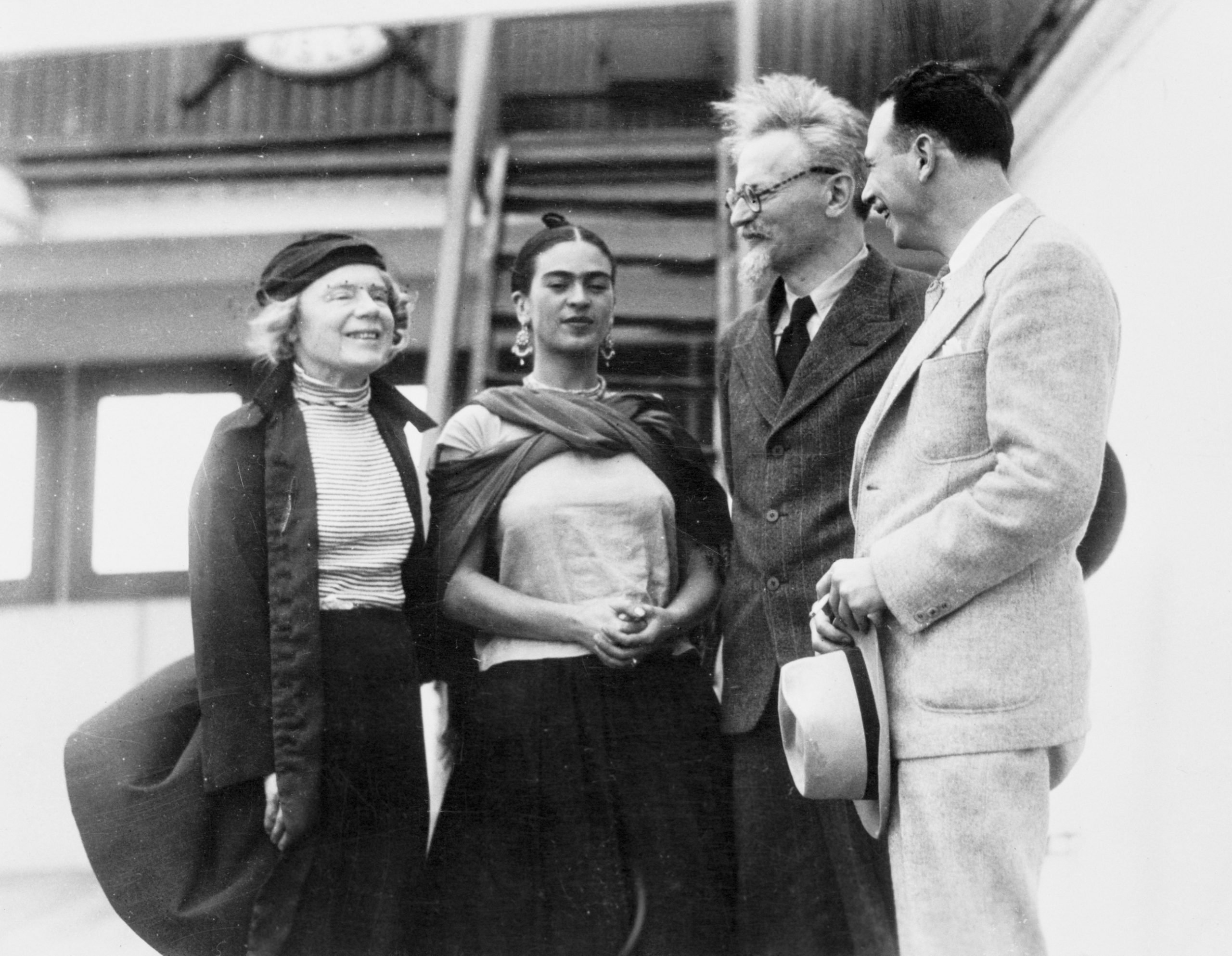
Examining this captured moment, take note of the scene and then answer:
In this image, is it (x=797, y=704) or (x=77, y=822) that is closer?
(x=797, y=704)

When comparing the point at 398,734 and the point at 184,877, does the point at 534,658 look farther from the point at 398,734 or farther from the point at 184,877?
the point at 184,877

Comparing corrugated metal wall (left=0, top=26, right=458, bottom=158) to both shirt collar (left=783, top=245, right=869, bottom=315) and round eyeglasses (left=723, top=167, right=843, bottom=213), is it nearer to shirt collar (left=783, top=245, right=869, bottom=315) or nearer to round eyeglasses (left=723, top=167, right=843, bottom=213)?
round eyeglasses (left=723, top=167, right=843, bottom=213)

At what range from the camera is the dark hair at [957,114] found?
2.16 metres

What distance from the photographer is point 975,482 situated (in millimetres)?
1968

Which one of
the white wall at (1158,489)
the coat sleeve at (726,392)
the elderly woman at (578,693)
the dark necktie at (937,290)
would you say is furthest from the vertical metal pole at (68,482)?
the white wall at (1158,489)

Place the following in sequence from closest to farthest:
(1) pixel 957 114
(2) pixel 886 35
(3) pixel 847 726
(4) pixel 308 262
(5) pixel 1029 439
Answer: (5) pixel 1029 439 < (3) pixel 847 726 < (1) pixel 957 114 < (4) pixel 308 262 < (2) pixel 886 35

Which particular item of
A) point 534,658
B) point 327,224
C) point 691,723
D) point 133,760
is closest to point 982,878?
point 691,723

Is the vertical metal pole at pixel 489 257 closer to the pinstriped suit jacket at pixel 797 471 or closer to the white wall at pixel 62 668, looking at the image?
the white wall at pixel 62 668

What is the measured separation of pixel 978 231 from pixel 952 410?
0.33 metres

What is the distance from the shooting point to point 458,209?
14.5ft

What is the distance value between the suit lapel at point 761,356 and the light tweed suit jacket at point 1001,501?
2.23 feet

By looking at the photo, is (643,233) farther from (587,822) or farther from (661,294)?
(587,822)

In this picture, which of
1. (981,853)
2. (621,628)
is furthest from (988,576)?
(621,628)

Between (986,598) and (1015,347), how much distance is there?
0.39 m
